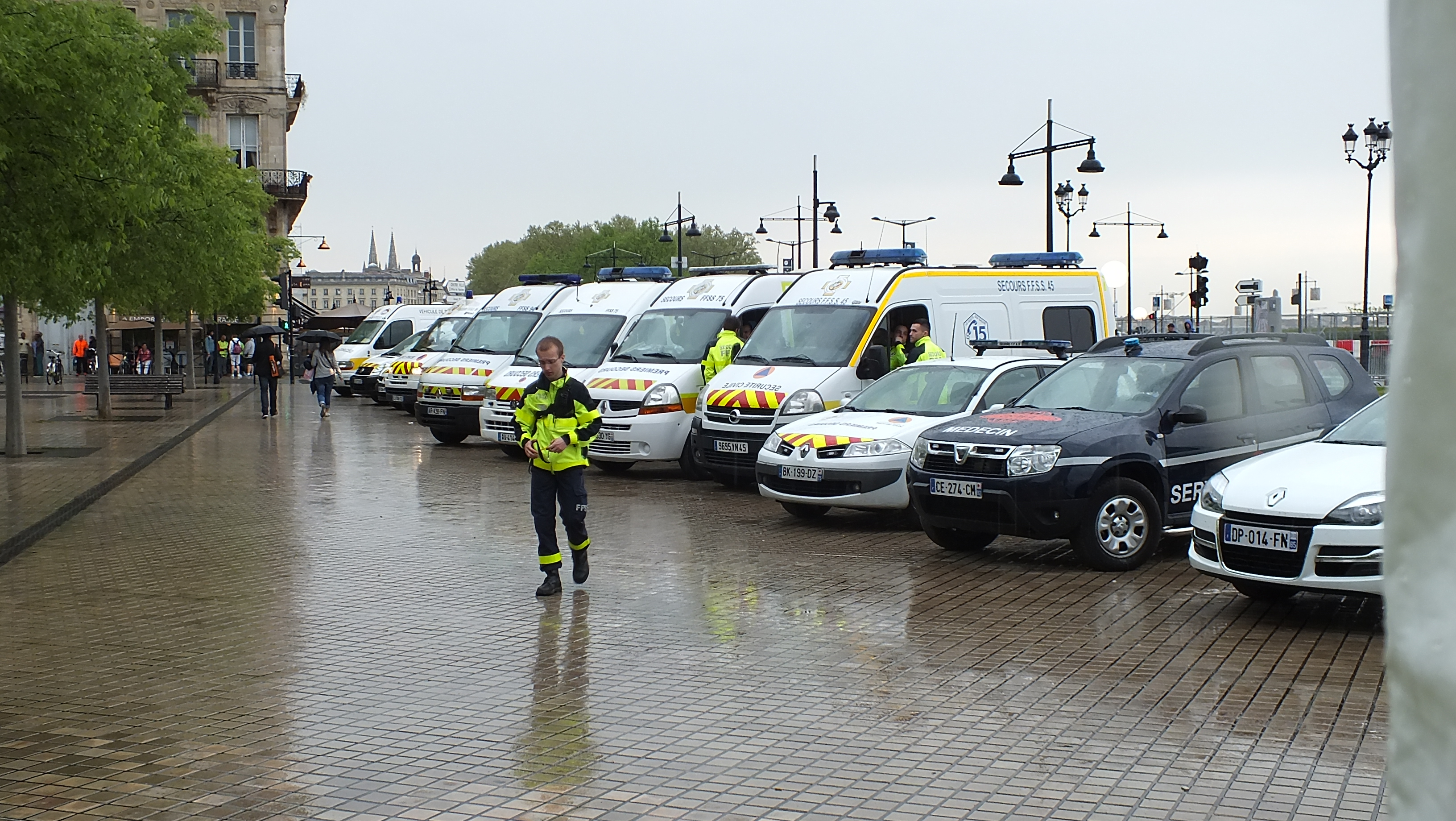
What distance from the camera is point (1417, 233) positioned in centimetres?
85

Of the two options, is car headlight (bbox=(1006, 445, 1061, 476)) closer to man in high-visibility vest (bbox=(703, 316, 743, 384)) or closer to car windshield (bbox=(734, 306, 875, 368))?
car windshield (bbox=(734, 306, 875, 368))

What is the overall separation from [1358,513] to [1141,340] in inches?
193

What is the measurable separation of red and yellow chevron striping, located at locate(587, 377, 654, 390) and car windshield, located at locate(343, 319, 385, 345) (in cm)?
2486

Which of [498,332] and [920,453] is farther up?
[498,332]

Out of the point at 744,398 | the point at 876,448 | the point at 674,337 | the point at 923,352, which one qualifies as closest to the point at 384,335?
the point at 674,337

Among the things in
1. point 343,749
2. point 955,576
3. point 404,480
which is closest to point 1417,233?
point 343,749

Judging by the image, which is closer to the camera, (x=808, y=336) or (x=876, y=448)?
(x=876, y=448)

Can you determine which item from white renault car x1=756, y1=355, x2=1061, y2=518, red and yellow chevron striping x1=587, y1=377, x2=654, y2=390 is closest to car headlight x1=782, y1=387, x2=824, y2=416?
white renault car x1=756, y1=355, x2=1061, y2=518

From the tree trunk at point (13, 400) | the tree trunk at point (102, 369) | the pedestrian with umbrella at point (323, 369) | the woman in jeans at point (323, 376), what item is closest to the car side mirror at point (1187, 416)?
the tree trunk at point (13, 400)

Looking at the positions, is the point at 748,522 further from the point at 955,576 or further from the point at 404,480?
the point at 404,480

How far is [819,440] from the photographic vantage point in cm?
1361

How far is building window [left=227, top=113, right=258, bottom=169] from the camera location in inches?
2547

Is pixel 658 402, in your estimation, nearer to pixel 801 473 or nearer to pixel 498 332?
pixel 801 473

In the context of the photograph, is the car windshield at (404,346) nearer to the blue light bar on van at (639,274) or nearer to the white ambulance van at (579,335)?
the blue light bar on van at (639,274)
